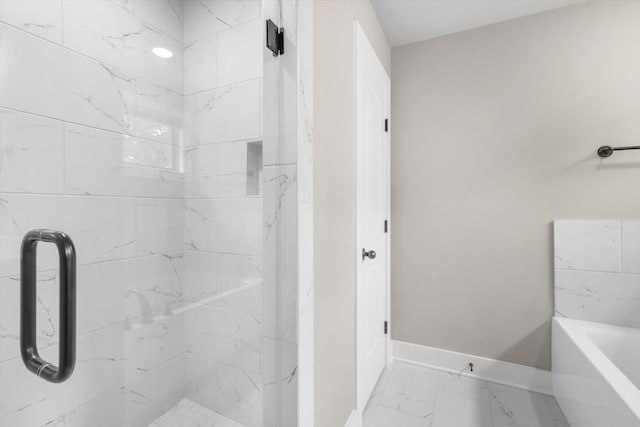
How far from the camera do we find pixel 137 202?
Answer: 80cm

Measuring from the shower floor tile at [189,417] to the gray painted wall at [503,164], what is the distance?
0.96 m

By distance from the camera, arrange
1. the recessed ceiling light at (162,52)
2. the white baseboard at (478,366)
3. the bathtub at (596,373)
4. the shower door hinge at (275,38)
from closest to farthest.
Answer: the recessed ceiling light at (162,52) < the shower door hinge at (275,38) < the bathtub at (596,373) < the white baseboard at (478,366)

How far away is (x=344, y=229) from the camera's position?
1474 mm

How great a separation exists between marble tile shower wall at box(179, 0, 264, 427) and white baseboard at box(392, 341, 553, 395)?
1.64m

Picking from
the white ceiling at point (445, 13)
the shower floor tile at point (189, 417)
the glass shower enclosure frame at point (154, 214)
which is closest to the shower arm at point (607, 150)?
the white ceiling at point (445, 13)

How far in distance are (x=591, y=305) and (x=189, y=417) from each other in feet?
7.48

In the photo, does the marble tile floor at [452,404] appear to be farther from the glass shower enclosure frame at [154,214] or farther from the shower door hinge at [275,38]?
the shower door hinge at [275,38]

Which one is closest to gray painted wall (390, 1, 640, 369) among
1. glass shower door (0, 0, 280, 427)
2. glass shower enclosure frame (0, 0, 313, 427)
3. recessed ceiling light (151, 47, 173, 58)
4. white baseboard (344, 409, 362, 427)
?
glass shower enclosure frame (0, 0, 313, 427)

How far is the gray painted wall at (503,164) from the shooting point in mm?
1830

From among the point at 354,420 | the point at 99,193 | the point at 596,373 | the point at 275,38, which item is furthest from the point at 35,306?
the point at 596,373

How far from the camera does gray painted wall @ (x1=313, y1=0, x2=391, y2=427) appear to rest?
119cm

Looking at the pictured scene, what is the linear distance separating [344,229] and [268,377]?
2.36 ft

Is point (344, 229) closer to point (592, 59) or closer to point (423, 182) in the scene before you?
point (423, 182)

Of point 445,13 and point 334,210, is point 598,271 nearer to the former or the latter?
point 334,210
